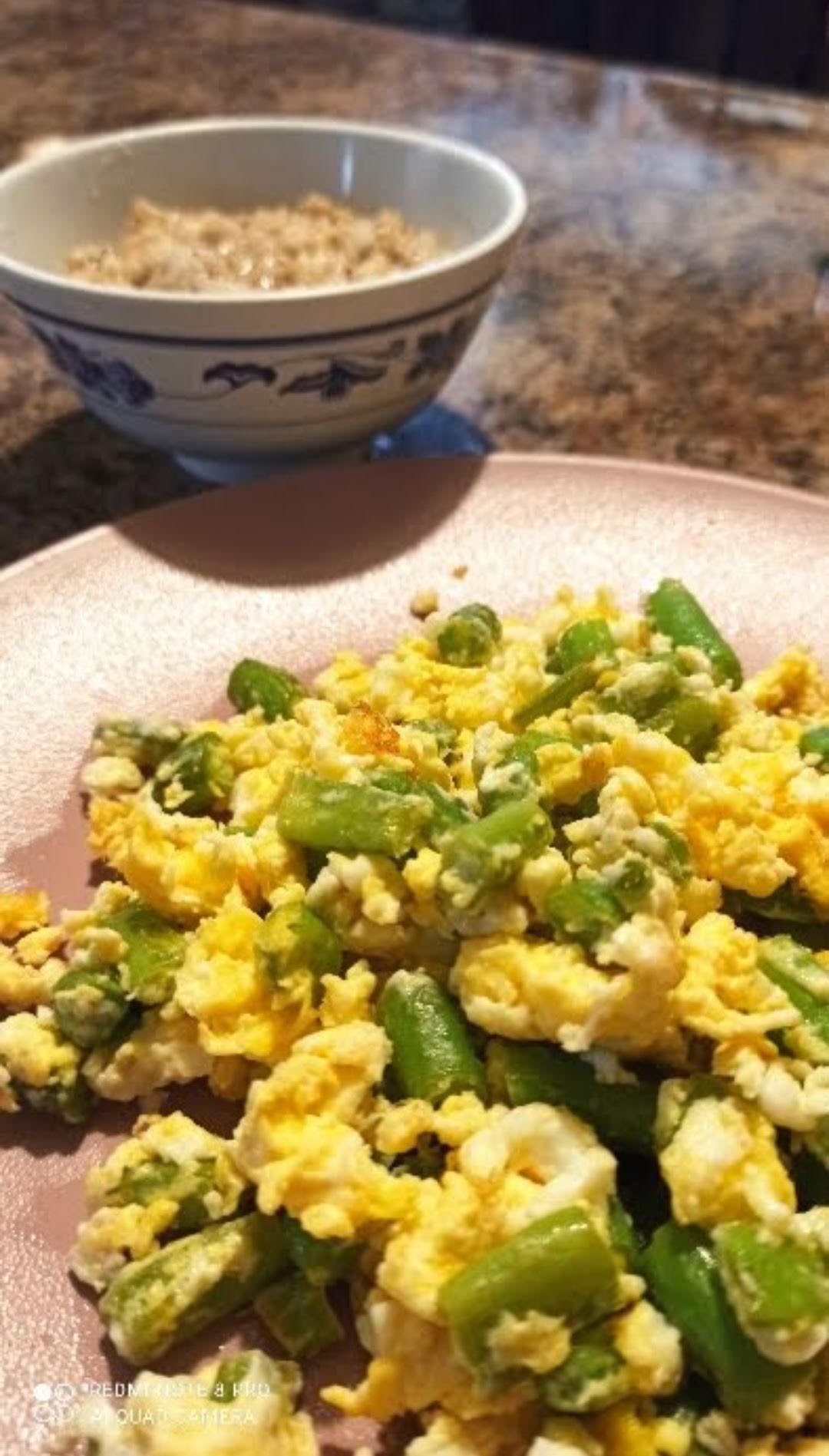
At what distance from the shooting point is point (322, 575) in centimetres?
138

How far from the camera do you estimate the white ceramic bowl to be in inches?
52.6

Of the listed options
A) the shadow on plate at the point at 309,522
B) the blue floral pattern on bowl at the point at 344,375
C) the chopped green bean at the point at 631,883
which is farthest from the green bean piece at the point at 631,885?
the blue floral pattern on bowl at the point at 344,375

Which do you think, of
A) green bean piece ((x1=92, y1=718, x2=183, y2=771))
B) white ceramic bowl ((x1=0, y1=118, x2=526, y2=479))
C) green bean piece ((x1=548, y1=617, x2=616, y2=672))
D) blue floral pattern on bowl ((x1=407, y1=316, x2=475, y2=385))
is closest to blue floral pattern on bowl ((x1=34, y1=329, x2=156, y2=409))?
white ceramic bowl ((x1=0, y1=118, x2=526, y2=479))

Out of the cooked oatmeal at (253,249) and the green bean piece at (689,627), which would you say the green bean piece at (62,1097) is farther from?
the cooked oatmeal at (253,249)

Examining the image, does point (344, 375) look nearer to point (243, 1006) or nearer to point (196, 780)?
point (196, 780)

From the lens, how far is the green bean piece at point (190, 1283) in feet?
2.68

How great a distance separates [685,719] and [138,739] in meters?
0.43

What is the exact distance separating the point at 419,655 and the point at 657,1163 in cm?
48

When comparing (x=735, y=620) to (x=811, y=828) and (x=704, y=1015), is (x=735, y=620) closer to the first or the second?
A: (x=811, y=828)

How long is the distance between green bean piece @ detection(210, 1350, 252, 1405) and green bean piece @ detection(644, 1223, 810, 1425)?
226 millimetres

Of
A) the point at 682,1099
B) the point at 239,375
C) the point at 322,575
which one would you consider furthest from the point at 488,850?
the point at 239,375

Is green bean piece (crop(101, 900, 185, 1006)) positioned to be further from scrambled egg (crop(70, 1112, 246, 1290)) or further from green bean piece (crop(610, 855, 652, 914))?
green bean piece (crop(610, 855, 652, 914))

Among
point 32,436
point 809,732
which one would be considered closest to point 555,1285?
point 809,732

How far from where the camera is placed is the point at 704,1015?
0.85m
